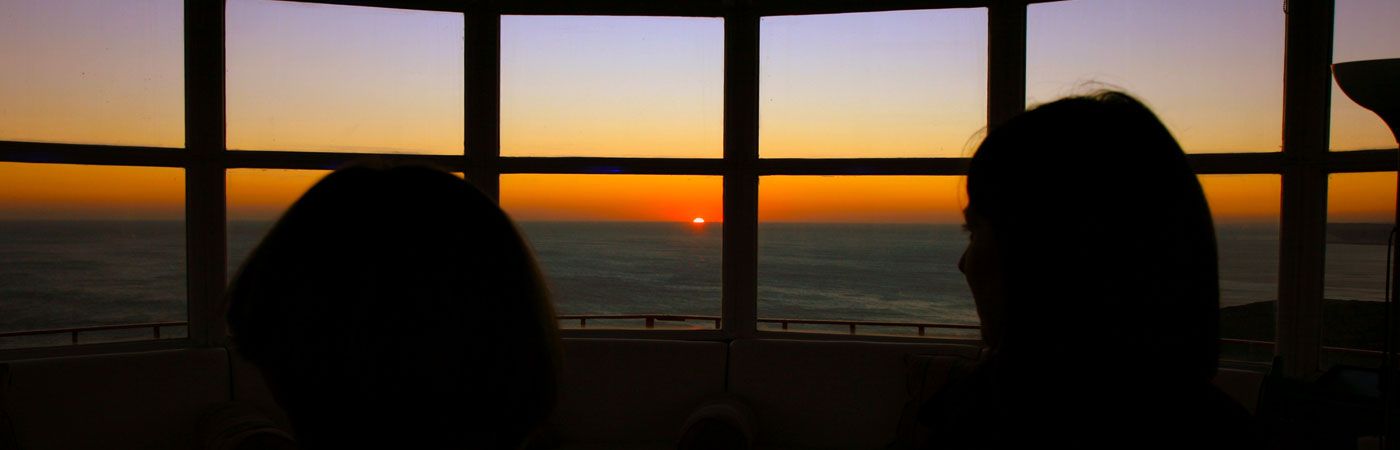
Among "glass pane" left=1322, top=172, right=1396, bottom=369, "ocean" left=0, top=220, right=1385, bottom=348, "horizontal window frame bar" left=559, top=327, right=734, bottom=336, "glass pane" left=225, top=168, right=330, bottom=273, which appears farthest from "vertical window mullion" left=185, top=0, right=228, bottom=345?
"ocean" left=0, top=220, right=1385, bottom=348

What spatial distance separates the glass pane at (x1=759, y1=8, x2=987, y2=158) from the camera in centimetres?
416

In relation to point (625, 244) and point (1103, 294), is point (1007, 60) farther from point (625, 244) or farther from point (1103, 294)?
point (625, 244)

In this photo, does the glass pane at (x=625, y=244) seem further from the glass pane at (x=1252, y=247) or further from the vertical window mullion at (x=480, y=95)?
the glass pane at (x=1252, y=247)

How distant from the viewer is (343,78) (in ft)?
13.8

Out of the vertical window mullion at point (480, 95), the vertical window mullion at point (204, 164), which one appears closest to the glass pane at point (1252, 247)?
the vertical window mullion at point (480, 95)

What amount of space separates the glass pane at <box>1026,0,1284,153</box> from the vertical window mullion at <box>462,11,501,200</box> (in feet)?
9.54

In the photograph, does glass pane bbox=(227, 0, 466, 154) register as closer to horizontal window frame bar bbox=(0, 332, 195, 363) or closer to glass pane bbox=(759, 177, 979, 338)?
horizontal window frame bar bbox=(0, 332, 195, 363)

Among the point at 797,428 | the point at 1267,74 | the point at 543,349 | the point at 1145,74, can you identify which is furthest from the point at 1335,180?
the point at 543,349

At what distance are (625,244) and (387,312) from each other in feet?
146

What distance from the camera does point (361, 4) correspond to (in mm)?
4180

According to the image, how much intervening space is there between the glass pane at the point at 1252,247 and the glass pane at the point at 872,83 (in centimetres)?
125

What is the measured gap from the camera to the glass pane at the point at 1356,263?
3.39 metres

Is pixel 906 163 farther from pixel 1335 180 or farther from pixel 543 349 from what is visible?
pixel 543 349

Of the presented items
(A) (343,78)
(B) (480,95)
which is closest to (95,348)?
(A) (343,78)
